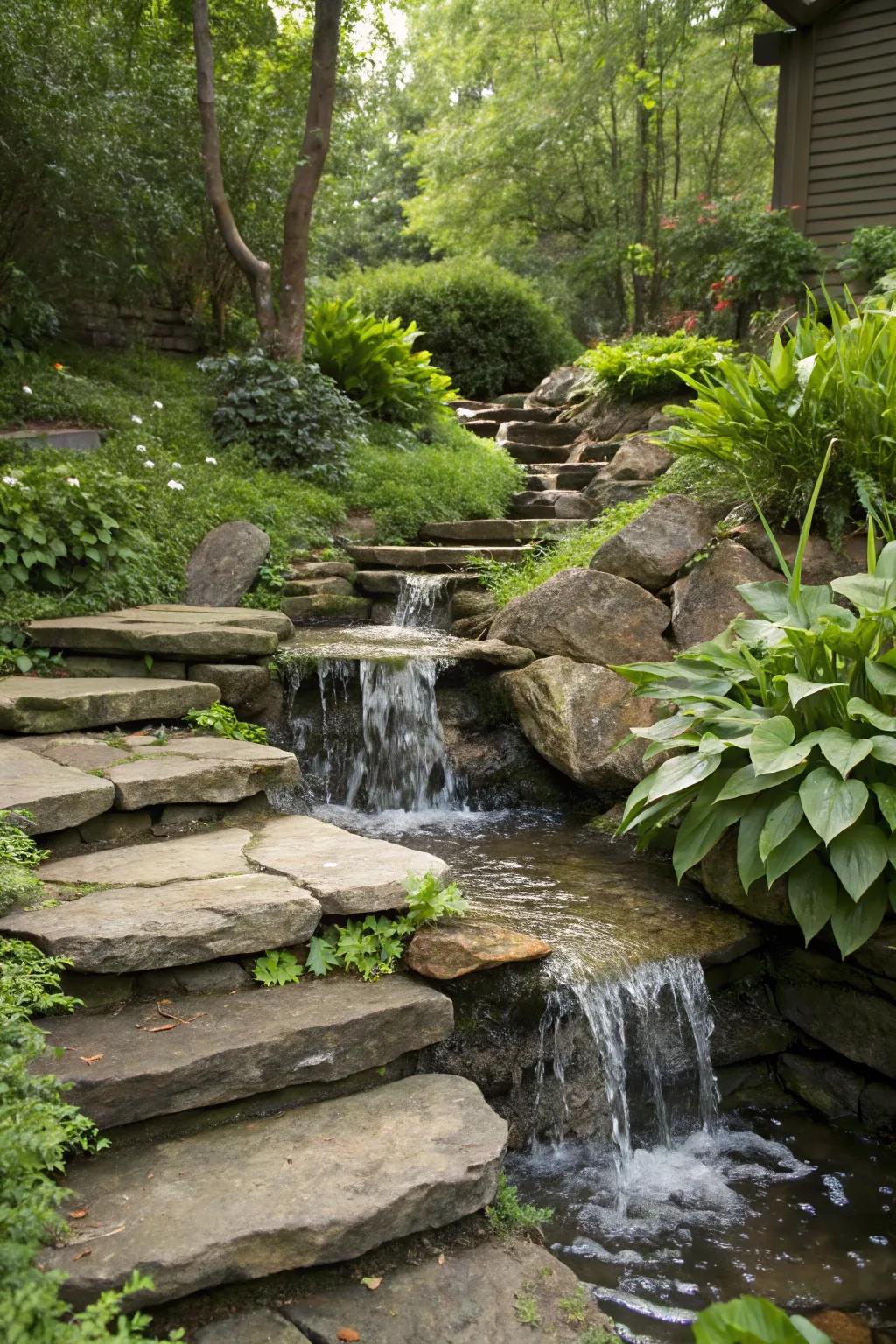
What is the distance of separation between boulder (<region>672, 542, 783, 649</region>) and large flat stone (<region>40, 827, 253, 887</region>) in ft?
8.33

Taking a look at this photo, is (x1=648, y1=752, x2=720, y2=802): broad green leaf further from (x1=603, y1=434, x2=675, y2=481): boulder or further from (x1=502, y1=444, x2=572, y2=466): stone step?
(x1=502, y1=444, x2=572, y2=466): stone step

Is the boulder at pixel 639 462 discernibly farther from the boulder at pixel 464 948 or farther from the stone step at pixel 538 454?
the boulder at pixel 464 948

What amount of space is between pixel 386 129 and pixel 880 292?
20149 mm

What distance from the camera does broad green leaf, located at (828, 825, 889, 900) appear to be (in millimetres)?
3119

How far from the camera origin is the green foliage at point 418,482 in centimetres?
801

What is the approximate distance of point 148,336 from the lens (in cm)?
981

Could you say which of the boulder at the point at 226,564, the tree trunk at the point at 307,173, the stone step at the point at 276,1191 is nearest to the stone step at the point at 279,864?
the stone step at the point at 276,1191

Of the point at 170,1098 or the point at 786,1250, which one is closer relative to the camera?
the point at 170,1098

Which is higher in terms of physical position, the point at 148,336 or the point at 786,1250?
the point at 148,336

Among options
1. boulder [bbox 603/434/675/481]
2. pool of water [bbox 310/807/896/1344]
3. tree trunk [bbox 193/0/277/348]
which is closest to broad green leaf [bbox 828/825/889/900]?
pool of water [bbox 310/807/896/1344]

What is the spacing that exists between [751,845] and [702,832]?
221mm

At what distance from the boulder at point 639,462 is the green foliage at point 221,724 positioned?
4.37 metres

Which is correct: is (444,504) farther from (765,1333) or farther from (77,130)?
(765,1333)

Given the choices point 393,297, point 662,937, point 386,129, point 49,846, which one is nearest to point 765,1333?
point 662,937
